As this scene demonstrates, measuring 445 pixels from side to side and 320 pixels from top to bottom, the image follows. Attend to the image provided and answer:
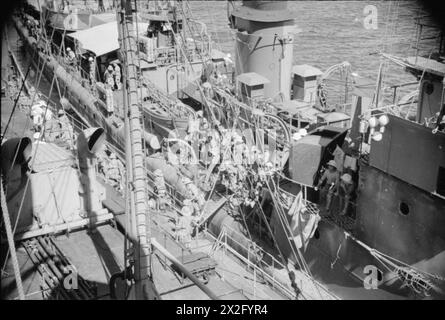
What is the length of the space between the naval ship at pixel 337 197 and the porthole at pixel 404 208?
0.11ft

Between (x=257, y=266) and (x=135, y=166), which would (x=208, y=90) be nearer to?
(x=257, y=266)

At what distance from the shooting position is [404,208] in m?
13.7

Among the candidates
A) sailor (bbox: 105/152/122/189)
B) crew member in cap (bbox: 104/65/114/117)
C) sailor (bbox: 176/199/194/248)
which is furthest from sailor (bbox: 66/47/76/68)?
sailor (bbox: 176/199/194/248)

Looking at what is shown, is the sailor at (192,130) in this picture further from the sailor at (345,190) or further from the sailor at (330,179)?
the sailor at (345,190)

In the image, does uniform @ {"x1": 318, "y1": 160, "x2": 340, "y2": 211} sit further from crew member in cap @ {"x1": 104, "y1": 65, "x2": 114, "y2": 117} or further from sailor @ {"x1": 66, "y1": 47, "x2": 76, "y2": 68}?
sailor @ {"x1": 66, "y1": 47, "x2": 76, "y2": 68}

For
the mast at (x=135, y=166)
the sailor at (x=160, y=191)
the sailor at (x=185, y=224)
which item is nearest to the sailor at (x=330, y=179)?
the sailor at (x=185, y=224)

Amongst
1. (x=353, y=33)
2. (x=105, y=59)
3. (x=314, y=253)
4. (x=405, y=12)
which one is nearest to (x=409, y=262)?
(x=314, y=253)

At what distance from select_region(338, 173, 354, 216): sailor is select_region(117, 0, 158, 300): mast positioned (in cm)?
741

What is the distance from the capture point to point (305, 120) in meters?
20.2

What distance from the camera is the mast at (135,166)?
30.8 feet

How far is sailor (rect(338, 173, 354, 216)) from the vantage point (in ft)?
49.6

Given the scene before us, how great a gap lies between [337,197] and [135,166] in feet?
26.9

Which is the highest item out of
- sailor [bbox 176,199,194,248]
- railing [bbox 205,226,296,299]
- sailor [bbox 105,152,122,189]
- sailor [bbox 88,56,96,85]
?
sailor [bbox 88,56,96,85]

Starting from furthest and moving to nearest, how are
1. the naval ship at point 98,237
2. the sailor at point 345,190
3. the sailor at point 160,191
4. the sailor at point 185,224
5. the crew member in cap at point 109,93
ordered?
the crew member in cap at point 109,93 < the sailor at point 160,191 < the sailor at point 185,224 < the sailor at point 345,190 < the naval ship at point 98,237
